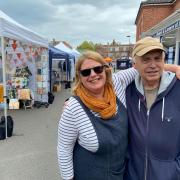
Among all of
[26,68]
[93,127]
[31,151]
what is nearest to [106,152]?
[93,127]

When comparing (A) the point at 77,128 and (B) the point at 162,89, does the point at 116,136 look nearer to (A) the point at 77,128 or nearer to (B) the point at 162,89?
(A) the point at 77,128

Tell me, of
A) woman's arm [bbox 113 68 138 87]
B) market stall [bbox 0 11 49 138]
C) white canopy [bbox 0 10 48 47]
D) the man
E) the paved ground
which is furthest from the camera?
market stall [bbox 0 11 49 138]

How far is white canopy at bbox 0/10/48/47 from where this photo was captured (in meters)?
5.75

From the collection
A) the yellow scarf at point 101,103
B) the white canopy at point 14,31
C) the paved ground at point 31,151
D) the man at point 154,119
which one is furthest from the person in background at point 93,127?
the white canopy at point 14,31

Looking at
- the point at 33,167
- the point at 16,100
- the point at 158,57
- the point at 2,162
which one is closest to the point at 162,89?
the point at 158,57

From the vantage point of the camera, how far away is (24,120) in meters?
8.10

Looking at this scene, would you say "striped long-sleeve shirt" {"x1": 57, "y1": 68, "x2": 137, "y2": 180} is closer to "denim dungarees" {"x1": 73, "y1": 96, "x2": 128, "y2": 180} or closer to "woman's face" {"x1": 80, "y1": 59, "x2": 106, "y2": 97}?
"denim dungarees" {"x1": 73, "y1": 96, "x2": 128, "y2": 180}

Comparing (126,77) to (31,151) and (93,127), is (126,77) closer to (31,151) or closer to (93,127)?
(93,127)

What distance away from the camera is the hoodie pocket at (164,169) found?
181cm

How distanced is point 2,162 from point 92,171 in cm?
346

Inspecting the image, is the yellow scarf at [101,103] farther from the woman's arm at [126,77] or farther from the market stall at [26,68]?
the market stall at [26,68]

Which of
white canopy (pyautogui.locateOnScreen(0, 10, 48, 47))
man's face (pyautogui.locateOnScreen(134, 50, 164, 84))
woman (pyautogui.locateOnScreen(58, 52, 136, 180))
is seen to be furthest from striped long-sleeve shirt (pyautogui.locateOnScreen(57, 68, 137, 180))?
white canopy (pyautogui.locateOnScreen(0, 10, 48, 47))

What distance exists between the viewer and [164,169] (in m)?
1.81

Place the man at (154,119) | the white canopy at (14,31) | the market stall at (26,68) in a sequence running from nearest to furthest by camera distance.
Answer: the man at (154,119)
the white canopy at (14,31)
the market stall at (26,68)
